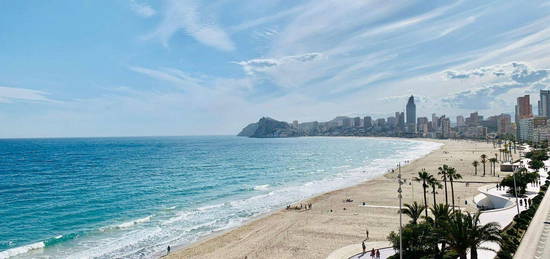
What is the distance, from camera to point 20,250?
27188 millimetres

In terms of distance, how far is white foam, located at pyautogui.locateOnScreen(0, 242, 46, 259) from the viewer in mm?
26141

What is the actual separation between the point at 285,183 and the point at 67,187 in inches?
1458

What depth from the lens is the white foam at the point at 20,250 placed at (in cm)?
2614

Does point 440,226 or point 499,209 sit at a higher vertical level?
point 440,226

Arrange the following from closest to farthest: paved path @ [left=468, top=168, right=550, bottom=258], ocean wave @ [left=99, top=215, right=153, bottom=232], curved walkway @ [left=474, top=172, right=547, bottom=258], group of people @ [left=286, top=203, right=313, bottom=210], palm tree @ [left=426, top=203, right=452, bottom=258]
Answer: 1. palm tree @ [left=426, top=203, right=452, bottom=258]
2. paved path @ [left=468, top=168, right=550, bottom=258]
3. curved walkway @ [left=474, top=172, right=547, bottom=258]
4. ocean wave @ [left=99, top=215, right=153, bottom=232]
5. group of people @ [left=286, top=203, right=313, bottom=210]

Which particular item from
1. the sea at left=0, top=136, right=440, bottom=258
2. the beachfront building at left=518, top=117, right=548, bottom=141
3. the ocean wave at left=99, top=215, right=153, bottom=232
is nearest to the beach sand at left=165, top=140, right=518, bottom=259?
the sea at left=0, top=136, right=440, bottom=258

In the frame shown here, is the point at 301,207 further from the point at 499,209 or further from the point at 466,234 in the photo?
the point at 466,234

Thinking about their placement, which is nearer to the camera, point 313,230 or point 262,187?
point 313,230

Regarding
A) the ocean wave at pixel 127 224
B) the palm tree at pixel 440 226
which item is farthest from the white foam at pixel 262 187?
the palm tree at pixel 440 226

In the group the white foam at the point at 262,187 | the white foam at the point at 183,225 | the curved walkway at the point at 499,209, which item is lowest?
the white foam at the point at 183,225

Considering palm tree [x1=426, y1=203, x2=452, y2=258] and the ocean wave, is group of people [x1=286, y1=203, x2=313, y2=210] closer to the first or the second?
the ocean wave

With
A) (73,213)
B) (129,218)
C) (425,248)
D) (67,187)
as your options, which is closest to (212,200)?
(129,218)

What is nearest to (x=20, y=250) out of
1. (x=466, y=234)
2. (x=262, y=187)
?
(x=466, y=234)

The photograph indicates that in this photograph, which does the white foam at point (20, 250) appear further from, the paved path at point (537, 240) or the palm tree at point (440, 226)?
the paved path at point (537, 240)
